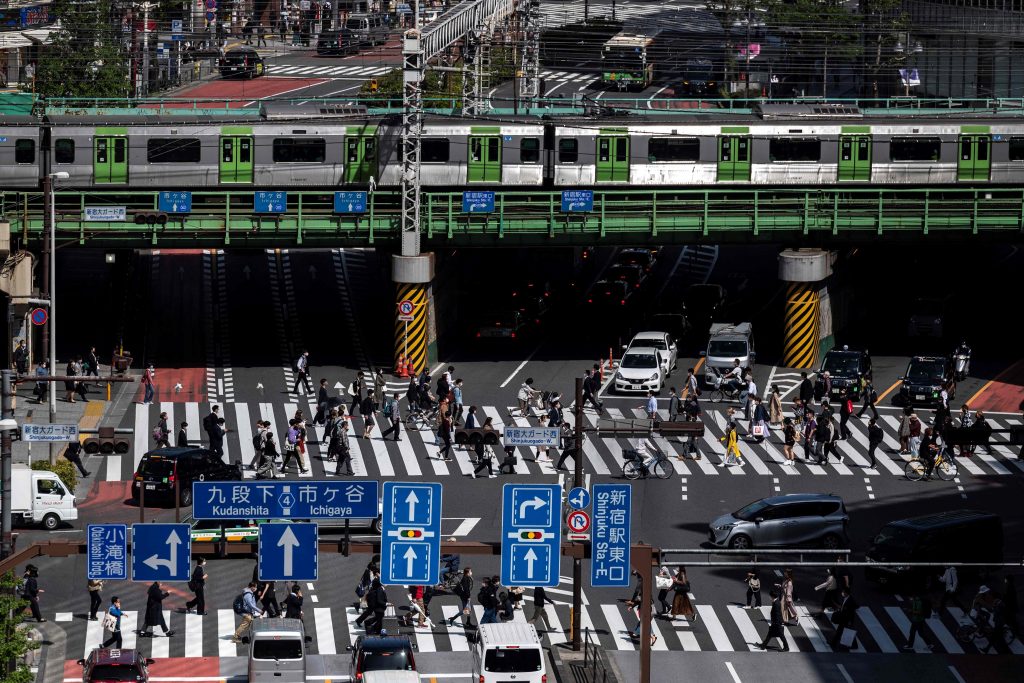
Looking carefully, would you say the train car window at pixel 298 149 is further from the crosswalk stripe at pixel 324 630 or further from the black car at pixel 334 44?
the black car at pixel 334 44

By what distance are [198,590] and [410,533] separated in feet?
42.5

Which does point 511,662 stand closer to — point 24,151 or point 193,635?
point 193,635

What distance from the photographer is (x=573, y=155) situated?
77.4 m

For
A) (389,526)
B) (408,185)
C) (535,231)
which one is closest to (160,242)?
(408,185)

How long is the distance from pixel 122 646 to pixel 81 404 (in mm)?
23073

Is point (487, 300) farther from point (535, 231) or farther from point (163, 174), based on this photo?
point (163, 174)

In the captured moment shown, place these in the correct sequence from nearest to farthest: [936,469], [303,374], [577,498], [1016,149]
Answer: [577,498], [936,469], [303,374], [1016,149]

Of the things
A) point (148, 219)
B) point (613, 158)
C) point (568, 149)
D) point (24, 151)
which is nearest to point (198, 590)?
point (148, 219)

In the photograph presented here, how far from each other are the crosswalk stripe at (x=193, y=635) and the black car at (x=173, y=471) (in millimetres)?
7068

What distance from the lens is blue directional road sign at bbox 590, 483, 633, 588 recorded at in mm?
40562

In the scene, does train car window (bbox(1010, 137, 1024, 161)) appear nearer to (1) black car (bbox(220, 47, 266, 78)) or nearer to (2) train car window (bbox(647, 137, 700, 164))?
(2) train car window (bbox(647, 137, 700, 164))

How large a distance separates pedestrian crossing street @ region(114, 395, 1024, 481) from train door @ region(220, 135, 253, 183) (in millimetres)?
10702

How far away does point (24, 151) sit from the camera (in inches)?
3002

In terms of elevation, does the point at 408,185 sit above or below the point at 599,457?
above
